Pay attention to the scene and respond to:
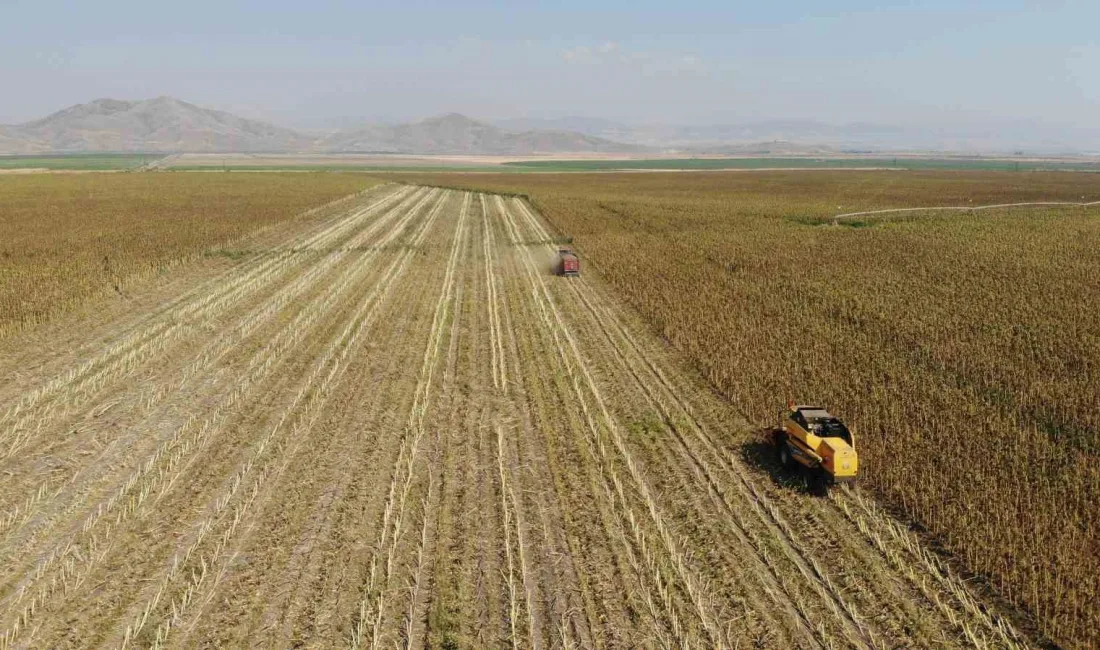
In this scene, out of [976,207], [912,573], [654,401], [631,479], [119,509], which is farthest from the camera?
[976,207]

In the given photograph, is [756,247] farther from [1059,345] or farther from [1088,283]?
[1059,345]

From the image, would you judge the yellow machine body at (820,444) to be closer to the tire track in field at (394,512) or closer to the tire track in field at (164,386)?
the tire track in field at (394,512)

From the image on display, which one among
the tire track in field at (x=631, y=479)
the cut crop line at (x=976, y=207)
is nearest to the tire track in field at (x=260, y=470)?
the tire track in field at (x=631, y=479)

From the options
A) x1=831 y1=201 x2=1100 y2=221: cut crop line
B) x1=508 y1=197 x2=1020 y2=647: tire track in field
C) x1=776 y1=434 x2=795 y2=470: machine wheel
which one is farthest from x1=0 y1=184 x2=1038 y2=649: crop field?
x1=831 y1=201 x2=1100 y2=221: cut crop line

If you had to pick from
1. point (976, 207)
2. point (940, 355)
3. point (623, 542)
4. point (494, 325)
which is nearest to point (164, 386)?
point (494, 325)

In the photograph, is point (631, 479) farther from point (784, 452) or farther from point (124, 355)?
point (124, 355)
